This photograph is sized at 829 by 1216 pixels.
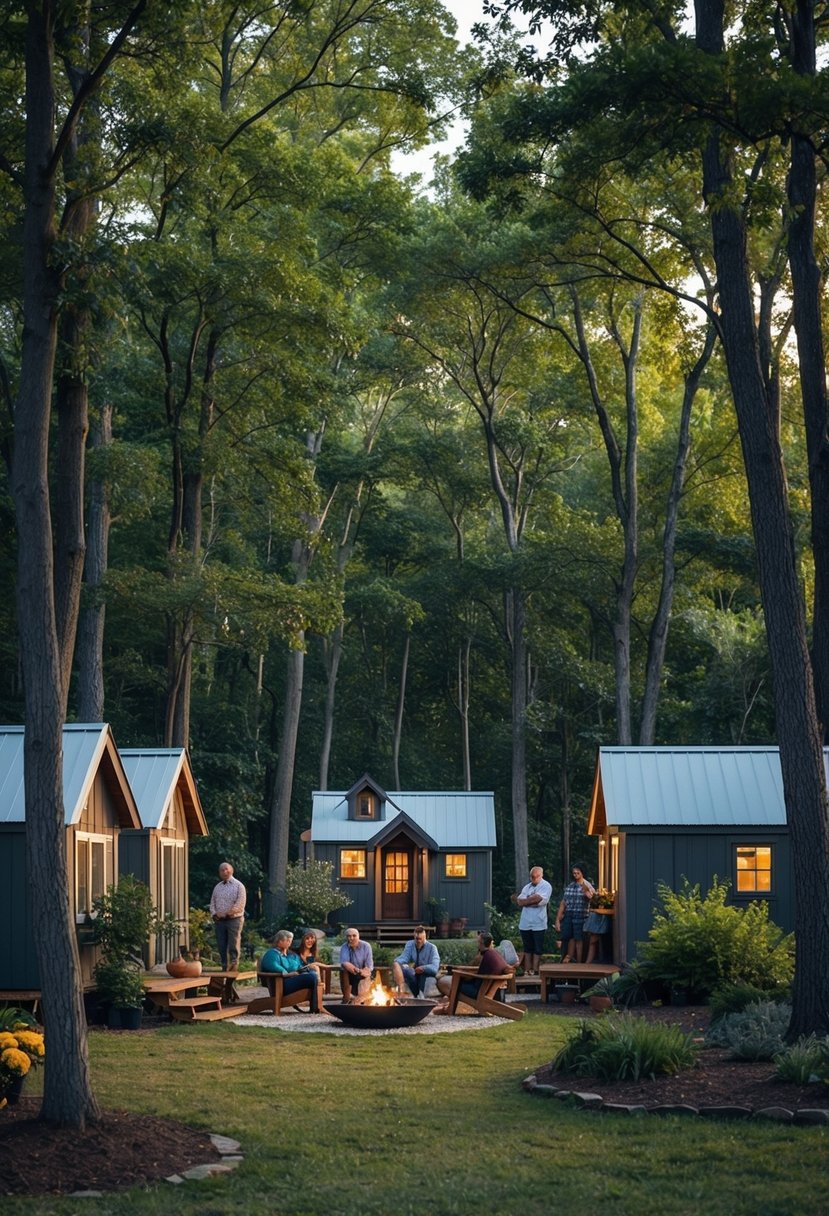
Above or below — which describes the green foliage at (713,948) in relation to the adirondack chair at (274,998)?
above

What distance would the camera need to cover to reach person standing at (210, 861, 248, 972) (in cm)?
2081

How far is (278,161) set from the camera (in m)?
24.8

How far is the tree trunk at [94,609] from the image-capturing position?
25766 mm

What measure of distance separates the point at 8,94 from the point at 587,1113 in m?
13.5

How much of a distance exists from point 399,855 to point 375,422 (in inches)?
543

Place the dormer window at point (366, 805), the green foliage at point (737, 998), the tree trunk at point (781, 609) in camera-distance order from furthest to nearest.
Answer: the dormer window at point (366, 805) → the green foliage at point (737, 998) → the tree trunk at point (781, 609)

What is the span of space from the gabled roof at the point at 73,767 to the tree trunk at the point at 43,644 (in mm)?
7346

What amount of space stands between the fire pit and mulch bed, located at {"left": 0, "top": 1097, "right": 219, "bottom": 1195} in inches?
292

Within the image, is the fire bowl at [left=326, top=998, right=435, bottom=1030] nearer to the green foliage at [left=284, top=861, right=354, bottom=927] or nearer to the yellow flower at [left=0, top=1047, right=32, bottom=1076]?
the yellow flower at [left=0, top=1047, right=32, bottom=1076]

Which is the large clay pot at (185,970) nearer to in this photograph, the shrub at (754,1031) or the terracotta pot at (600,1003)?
the terracotta pot at (600,1003)

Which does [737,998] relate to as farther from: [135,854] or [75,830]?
[135,854]

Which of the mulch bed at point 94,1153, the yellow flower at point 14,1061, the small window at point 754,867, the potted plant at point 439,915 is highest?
the small window at point 754,867

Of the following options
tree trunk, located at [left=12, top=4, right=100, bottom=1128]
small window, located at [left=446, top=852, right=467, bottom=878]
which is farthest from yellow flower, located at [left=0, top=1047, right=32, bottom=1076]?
small window, located at [left=446, top=852, right=467, bottom=878]

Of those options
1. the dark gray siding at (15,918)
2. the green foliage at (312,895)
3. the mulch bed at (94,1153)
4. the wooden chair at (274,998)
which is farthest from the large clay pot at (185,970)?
the green foliage at (312,895)
